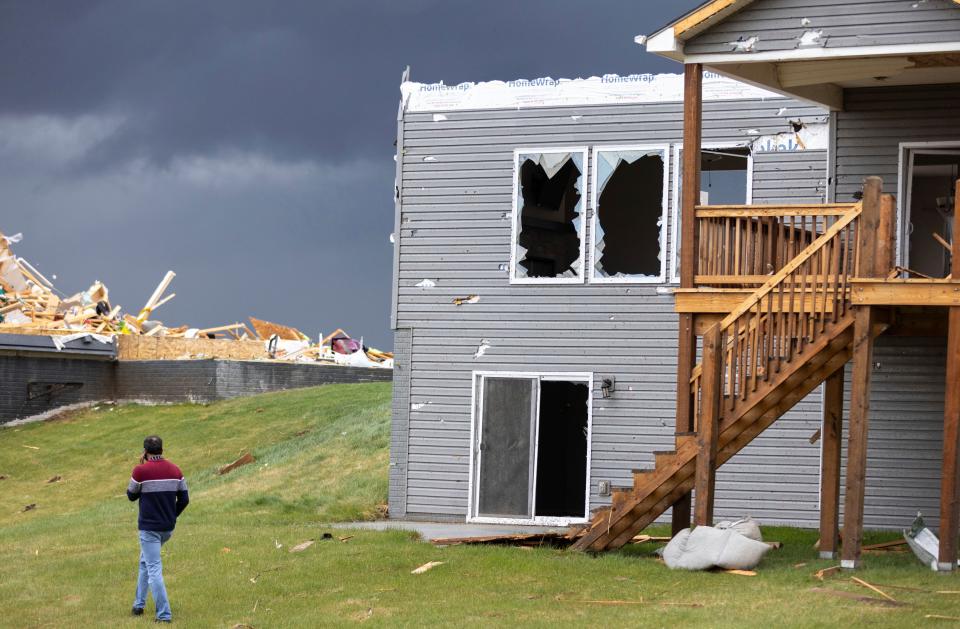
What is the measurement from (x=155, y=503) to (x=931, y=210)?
11.3 m

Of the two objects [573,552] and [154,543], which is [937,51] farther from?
[154,543]

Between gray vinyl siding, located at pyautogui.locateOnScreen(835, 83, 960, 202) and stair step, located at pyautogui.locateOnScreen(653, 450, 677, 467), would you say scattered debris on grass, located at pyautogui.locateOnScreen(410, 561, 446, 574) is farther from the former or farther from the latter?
gray vinyl siding, located at pyautogui.locateOnScreen(835, 83, 960, 202)

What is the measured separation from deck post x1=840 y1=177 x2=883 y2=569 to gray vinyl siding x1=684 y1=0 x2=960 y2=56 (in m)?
1.69

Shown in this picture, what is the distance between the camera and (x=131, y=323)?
1569 inches

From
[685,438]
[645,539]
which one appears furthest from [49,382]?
[685,438]

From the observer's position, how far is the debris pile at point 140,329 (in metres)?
35.9

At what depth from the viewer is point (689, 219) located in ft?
46.5

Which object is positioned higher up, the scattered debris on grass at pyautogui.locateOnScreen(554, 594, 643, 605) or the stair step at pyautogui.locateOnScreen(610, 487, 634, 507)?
the stair step at pyautogui.locateOnScreen(610, 487, 634, 507)

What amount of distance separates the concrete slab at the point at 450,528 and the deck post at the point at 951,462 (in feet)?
20.5

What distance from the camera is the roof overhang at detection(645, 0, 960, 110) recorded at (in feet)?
45.5

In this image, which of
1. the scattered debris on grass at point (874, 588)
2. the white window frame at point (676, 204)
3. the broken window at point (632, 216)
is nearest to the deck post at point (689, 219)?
the scattered debris on grass at point (874, 588)

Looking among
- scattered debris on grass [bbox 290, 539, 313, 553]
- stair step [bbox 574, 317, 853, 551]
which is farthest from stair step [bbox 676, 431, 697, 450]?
scattered debris on grass [bbox 290, 539, 313, 553]

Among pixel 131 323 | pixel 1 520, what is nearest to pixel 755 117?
pixel 1 520

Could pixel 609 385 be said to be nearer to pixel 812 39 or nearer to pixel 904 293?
pixel 904 293
